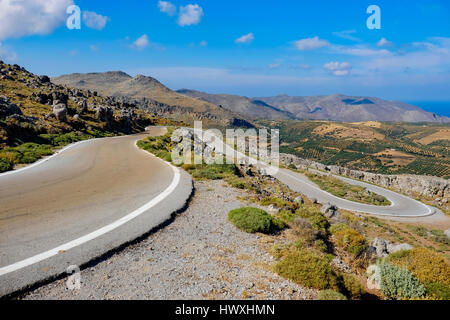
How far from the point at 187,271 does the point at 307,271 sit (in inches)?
104

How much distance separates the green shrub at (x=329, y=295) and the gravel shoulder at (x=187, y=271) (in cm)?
20

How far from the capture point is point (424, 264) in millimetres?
7207

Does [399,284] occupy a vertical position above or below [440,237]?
above

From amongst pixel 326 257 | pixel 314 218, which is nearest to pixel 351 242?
pixel 314 218

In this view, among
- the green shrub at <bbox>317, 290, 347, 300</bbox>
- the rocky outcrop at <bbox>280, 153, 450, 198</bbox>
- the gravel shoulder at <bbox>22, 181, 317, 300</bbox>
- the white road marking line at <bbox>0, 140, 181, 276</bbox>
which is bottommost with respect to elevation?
the rocky outcrop at <bbox>280, 153, 450, 198</bbox>

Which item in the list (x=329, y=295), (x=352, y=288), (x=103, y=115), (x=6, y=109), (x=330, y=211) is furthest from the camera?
(x=103, y=115)

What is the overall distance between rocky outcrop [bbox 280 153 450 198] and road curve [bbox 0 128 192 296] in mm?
50482

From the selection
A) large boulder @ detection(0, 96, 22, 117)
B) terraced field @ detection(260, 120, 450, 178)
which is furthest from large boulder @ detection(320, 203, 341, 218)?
terraced field @ detection(260, 120, 450, 178)

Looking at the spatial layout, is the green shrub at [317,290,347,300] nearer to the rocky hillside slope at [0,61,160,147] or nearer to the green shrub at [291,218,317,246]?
the green shrub at [291,218,317,246]

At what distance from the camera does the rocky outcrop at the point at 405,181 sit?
45425mm

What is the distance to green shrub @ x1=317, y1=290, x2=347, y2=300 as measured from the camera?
481cm

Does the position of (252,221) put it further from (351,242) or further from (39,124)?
(39,124)
